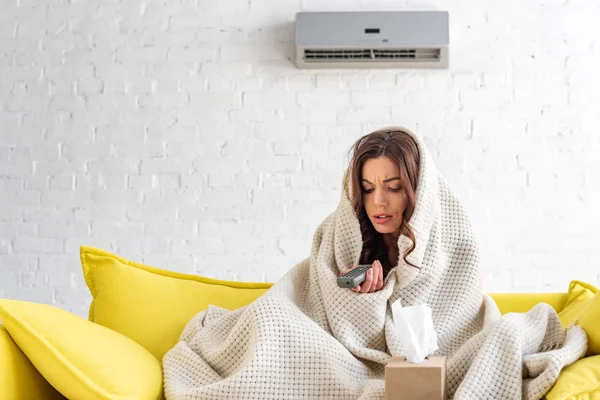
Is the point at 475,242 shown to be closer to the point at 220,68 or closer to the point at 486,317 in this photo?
the point at 486,317

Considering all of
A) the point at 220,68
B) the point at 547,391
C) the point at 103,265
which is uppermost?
the point at 220,68

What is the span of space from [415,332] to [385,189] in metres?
0.65

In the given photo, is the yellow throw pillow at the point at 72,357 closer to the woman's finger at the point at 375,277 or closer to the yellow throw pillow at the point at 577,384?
the woman's finger at the point at 375,277

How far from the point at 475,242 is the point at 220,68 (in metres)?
1.84

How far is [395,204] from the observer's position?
6.98ft

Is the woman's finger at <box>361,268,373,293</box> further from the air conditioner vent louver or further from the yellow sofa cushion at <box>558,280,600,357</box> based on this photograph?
the air conditioner vent louver

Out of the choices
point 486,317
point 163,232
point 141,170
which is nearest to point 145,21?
point 141,170

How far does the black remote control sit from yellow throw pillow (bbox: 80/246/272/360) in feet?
1.46

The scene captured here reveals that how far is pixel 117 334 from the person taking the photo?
1.95 meters

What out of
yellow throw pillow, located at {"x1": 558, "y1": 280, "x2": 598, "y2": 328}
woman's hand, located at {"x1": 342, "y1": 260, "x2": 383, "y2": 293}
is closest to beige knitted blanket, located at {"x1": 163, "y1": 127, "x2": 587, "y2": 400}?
woman's hand, located at {"x1": 342, "y1": 260, "x2": 383, "y2": 293}

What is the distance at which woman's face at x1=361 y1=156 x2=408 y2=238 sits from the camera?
2.12m

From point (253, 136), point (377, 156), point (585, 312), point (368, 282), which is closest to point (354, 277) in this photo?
point (368, 282)

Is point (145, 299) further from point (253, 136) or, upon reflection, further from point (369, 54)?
point (369, 54)

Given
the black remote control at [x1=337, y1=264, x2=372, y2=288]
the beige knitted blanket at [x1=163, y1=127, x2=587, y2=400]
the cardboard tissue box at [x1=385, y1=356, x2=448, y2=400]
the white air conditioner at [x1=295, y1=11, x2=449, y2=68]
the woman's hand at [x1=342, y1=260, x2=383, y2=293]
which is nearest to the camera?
the cardboard tissue box at [x1=385, y1=356, x2=448, y2=400]
